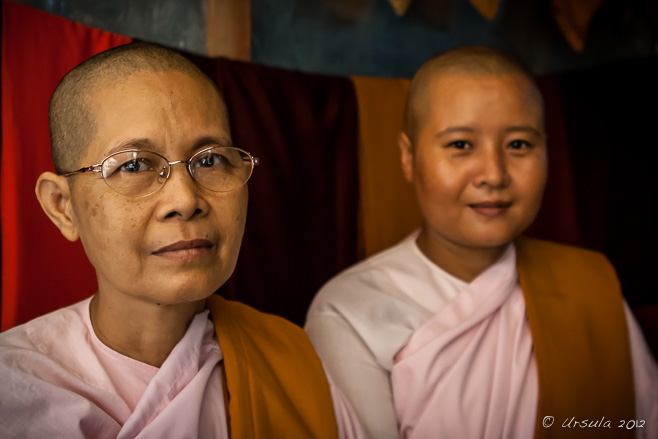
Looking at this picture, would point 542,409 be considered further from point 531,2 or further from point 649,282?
point 531,2

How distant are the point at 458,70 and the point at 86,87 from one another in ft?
3.15

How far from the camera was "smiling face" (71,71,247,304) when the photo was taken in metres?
1.10

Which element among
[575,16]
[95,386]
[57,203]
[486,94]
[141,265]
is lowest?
[95,386]

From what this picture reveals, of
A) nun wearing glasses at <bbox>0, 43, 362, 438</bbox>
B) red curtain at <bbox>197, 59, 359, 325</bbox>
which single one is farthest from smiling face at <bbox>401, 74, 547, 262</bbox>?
nun wearing glasses at <bbox>0, 43, 362, 438</bbox>

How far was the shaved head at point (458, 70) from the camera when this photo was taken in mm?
1646

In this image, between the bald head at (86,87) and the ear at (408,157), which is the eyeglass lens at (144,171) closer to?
the bald head at (86,87)

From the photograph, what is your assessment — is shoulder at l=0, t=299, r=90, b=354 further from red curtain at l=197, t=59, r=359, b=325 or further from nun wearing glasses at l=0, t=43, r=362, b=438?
red curtain at l=197, t=59, r=359, b=325

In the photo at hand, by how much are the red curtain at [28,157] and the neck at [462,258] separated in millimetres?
931

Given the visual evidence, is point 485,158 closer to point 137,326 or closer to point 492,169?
point 492,169

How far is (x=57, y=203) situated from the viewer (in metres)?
1.19

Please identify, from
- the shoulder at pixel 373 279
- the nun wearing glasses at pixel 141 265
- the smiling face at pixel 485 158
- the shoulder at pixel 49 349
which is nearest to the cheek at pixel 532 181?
the smiling face at pixel 485 158

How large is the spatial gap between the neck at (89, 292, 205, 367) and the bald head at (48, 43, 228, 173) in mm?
281

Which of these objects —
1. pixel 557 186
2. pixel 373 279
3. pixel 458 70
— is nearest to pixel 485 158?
pixel 458 70

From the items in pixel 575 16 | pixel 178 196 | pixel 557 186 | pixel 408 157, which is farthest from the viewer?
pixel 575 16
